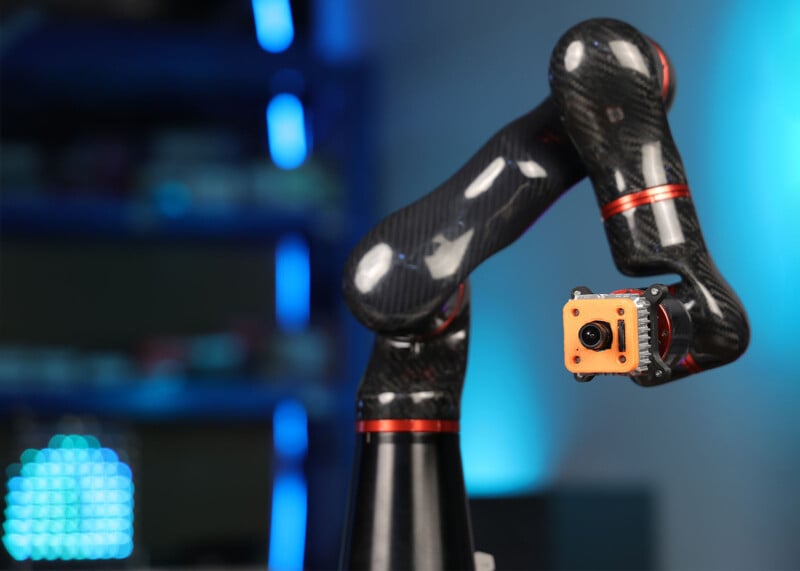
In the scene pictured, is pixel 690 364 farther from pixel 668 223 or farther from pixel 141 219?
pixel 141 219

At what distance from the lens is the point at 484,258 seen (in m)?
0.54

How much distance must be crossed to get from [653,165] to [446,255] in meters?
0.11

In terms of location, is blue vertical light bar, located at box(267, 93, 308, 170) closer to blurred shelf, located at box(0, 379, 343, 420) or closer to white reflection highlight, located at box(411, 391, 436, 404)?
blurred shelf, located at box(0, 379, 343, 420)

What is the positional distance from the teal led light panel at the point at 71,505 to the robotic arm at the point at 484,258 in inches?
61.6

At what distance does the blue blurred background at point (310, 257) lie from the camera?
0.78 meters

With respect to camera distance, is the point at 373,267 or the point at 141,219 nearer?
the point at 373,267

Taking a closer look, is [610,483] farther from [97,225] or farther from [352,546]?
[97,225]

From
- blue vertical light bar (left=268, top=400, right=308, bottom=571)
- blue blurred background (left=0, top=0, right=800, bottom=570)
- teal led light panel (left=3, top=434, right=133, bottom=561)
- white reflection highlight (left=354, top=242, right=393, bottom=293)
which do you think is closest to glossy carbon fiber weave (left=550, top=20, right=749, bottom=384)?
white reflection highlight (left=354, top=242, right=393, bottom=293)

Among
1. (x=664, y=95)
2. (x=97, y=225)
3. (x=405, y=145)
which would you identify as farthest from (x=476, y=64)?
(x=97, y=225)

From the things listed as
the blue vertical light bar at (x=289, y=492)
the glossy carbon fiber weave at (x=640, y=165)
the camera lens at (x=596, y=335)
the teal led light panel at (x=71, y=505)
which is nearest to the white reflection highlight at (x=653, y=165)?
the glossy carbon fiber weave at (x=640, y=165)

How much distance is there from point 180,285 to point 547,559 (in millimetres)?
1837

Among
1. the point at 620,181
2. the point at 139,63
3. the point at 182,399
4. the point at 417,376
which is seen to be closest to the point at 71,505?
the point at 182,399

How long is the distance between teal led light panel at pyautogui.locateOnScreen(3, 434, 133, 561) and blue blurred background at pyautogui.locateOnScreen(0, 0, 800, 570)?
56mm

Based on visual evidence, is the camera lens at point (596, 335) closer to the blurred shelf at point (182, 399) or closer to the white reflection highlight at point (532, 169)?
the white reflection highlight at point (532, 169)
